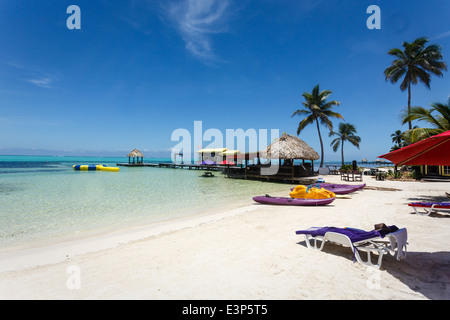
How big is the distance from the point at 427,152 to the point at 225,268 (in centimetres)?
484

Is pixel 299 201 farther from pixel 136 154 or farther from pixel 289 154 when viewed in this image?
pixel 136 154

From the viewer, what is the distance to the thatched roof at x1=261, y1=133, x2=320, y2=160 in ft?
64.0

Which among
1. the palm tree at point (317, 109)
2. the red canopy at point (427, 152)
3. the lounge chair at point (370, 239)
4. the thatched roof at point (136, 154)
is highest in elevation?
the palm tree at point (317, 109)

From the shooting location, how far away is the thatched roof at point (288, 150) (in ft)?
64.0

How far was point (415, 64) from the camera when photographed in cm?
2245

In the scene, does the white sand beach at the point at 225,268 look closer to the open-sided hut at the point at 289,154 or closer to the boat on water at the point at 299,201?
the boat on water at the point at 299,201

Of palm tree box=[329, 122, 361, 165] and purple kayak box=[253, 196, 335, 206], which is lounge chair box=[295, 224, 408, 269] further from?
palm tree box=[329, 122, 361, 165]

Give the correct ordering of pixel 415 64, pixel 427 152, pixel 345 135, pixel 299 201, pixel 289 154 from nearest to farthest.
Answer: pixel 427 152, pixel 299 201, pixel 289 154, pixel 415 64, pixel 345 135

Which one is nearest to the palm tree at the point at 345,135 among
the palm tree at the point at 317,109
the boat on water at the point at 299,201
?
the palm tree at the point at 317,109

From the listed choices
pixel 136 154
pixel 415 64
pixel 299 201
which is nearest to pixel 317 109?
pixel 415 64

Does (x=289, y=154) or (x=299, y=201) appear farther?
(x=289, y=154)

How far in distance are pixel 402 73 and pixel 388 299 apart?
94.1 feet

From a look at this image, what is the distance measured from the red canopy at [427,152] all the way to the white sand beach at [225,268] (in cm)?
168
